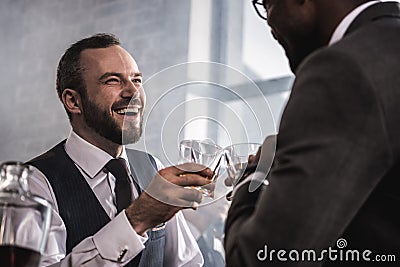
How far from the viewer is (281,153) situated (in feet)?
2.77

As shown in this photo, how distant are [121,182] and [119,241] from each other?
0.37m

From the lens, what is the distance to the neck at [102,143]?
6.51ft

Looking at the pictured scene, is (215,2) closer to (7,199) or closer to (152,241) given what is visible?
(152,241)

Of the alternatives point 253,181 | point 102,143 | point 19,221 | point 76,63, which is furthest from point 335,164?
point 76,63

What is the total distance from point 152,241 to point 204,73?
0.51 meters

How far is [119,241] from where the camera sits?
1550 mm

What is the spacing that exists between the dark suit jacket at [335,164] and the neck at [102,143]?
1.14 meters

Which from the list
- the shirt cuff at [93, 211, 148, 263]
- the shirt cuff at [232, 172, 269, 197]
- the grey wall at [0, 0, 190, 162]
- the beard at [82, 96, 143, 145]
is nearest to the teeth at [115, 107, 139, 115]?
the beard at [82, 96, 143, 145]

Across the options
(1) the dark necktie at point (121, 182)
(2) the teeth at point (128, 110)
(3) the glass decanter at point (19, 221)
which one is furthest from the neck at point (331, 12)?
(1) the dark necktie at point (121, 182)

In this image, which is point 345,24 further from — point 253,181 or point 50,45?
point 50,45

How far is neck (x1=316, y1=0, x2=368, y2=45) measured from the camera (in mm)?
949

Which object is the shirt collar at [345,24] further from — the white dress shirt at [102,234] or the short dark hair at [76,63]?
the short dark hair at [76,63]

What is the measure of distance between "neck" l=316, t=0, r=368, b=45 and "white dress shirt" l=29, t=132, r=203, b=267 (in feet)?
2.35

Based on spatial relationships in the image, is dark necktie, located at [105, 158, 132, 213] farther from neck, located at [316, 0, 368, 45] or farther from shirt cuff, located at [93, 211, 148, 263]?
neck, located at [316, 0, 368, 45]
